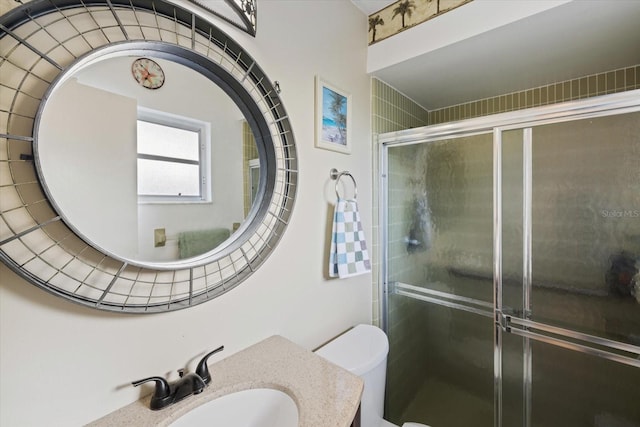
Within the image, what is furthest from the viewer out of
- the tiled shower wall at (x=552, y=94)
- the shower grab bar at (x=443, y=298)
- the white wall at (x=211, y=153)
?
the tiled shower wall at (x=552, y=94)

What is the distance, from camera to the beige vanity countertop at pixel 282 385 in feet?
2.12

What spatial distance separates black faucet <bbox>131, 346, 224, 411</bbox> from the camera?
68 cm

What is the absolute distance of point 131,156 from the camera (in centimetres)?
70

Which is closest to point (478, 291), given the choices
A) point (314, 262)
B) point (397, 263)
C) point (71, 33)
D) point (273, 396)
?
point (397, 263)

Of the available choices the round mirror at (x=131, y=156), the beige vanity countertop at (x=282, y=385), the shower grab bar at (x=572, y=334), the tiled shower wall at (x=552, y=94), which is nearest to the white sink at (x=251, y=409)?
the beige vanity countertop at (x=282, y=385)

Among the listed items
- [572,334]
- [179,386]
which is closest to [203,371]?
[179,386]

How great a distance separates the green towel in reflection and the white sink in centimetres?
42

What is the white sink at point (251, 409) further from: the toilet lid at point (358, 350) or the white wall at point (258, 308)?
the toilet lid at point (358, 350)

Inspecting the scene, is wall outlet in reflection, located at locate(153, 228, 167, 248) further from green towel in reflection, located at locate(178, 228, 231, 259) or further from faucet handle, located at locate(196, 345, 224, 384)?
faucet handle, located at locate(196, 345, 224, 384)

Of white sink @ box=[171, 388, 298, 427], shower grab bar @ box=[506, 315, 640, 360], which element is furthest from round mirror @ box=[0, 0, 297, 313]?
shower grab bar @ box=[506, 315, 640, 360]

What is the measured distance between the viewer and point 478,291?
4.53 feet

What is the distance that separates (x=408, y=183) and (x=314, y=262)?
A: 77cm

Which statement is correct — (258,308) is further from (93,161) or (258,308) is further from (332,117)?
(332,117)

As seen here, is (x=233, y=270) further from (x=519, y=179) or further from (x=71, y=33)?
(x=519, y=179)
